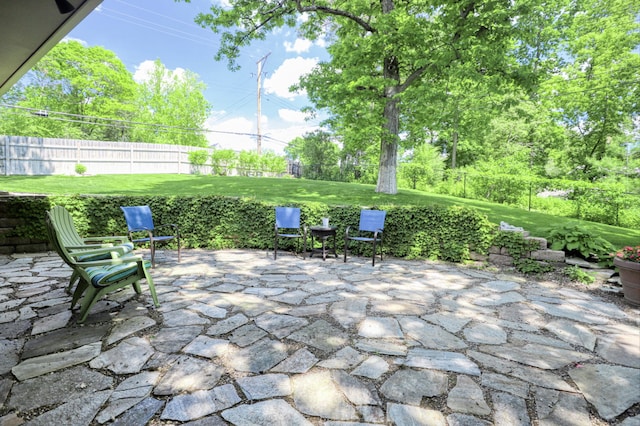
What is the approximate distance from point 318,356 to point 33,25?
3.70 m

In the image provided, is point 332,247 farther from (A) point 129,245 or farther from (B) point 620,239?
(B) point 620,239

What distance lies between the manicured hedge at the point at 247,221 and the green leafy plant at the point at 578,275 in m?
1.13

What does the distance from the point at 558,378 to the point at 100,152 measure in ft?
56.1

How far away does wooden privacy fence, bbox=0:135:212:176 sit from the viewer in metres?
12.1

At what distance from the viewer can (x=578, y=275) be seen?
4.45 meters

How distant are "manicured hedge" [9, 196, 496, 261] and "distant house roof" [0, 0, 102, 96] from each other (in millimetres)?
2985

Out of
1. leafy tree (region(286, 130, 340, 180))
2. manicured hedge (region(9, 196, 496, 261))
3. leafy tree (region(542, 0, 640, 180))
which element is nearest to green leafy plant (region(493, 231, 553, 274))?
manicured hedge (region(9, 196, 496, 261))

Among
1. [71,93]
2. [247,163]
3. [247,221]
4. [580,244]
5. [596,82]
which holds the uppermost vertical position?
[71,93]

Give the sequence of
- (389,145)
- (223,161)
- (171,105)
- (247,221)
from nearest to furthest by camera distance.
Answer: (247,221)
(389,145)
(223,161)
(171,105)

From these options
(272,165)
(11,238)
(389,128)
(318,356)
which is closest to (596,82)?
(389,128)

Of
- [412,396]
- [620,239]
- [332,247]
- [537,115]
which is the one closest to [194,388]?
[412,396]

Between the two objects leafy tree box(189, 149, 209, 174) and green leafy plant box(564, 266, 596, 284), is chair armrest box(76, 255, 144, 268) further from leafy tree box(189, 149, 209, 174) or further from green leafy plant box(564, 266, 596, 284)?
leafy tree box(189, 149, 209, 174)

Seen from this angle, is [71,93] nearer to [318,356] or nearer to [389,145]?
[389,145]

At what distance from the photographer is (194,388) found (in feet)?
6.14
